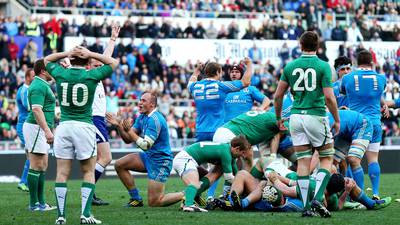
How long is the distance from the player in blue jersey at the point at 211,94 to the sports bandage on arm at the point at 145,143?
5.38 feet

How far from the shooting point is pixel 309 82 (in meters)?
13.2

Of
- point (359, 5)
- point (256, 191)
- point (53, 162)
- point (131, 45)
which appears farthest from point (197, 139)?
point (359, 5)

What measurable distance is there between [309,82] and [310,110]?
0.38 m

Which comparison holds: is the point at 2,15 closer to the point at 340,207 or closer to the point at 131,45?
the point at 131,45

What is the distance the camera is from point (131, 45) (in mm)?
34406

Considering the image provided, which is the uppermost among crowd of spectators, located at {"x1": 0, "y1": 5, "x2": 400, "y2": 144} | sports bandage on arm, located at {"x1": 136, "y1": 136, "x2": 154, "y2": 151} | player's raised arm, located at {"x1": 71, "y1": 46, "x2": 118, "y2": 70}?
player's raised arm, located at {"x1": 71, "y1": 46, "x2": 118, "y2": 70}

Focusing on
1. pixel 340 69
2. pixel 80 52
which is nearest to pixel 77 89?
pixel 80 52

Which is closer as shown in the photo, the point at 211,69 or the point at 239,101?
the point at 211,69

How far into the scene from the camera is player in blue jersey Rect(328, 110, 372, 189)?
51.4 feet

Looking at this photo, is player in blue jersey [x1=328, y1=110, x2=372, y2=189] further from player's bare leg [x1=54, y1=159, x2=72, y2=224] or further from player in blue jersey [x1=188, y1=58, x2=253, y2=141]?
player's bare leg [x1=54, y1=159, x2=72, y2=224]

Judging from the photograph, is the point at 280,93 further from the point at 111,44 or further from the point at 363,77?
the point at 363,77

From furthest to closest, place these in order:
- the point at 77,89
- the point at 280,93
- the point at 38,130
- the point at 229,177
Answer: the point at 38,130
the point at 229,177
the point at 280,93
the point at 77,89

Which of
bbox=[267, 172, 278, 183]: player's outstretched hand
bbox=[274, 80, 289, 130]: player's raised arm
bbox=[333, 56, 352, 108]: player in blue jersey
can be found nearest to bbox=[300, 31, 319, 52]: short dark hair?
bbox=[274, 80, 289, 130]: player's raised arm

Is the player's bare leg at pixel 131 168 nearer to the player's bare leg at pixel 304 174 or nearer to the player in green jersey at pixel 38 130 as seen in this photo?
the player in green jersey at pixel 38 130
